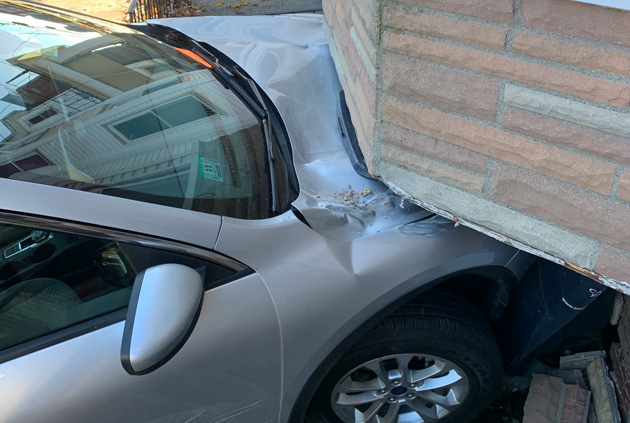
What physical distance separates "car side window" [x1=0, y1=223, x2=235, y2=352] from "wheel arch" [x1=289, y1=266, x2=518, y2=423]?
567mm

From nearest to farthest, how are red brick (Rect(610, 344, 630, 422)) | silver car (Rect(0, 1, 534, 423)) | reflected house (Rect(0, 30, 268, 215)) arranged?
silver car (Rect(0, 1, 534, 423)) < reflected house (Rect(0, 30, 268, 215)) < red brick (Rect(610, 344, 630, 422))

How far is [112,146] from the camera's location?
1.78 metres

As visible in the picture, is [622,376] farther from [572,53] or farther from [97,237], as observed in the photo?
[97,237]

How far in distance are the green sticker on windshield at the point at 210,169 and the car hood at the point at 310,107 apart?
29 centimetres

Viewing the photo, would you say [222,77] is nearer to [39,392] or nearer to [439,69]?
[439,69]

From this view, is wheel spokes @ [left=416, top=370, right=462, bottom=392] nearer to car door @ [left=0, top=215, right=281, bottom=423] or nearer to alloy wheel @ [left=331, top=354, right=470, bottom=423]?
alloy wheel @ [left=331, top=354, right=470, bottom=423]

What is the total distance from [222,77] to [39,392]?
141cm

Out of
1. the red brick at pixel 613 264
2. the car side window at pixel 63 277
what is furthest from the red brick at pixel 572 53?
the car side window at pixel 63 277

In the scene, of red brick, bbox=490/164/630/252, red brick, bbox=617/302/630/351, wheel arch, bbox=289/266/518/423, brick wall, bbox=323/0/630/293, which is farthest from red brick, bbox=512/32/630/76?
red brick, bbox=617/302/630/351

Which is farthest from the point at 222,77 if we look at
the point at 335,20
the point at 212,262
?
the point at 212,262

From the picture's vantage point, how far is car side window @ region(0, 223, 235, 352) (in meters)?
1.57

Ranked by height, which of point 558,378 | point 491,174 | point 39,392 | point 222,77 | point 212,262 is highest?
point 222,77

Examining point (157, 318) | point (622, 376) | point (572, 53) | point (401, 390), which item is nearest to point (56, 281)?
point (157, 318)

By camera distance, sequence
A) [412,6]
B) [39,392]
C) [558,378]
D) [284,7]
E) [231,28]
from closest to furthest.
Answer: [39,392] < [412,6] < [558,378] < [231,28] < [284,7]
